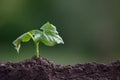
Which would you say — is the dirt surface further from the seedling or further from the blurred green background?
the blurred green background

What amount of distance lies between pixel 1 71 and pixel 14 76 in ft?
0.21

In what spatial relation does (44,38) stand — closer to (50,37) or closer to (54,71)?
(50,37)

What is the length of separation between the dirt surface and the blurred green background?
Answer: 4680 millimetres

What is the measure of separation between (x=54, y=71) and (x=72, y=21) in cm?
518

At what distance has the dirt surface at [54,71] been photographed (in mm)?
1516

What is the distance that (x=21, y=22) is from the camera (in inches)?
263

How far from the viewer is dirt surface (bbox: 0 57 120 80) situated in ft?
4.97

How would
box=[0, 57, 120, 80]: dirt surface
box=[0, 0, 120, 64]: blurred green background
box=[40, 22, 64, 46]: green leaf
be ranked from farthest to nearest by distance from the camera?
1. box=[0, 0, 120, 64]: blurred green background
2. box=[40, 22, 64, 46]: green leaf
3. box=[0, 57, 120, 80]: dirt surface

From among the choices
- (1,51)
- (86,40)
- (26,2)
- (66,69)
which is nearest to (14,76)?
(66,69)

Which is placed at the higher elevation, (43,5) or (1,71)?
(43,5)

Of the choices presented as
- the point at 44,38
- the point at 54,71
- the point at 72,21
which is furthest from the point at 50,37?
the point at 72,21

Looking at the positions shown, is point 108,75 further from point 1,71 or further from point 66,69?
point 1,71

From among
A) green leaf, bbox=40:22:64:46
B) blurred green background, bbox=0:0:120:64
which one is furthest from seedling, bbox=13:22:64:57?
blurred green background, bbox=0:0:120:64

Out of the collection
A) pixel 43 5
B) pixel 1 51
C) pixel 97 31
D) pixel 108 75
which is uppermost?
pixel 43 5
